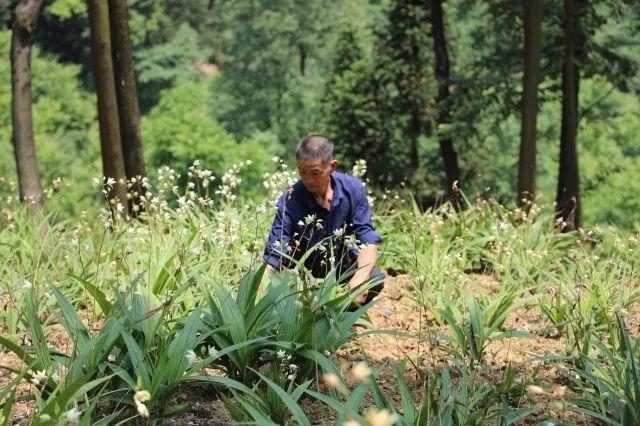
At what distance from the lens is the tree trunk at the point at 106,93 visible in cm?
883

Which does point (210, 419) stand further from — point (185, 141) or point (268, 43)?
point (268, 43)

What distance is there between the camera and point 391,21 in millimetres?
26719

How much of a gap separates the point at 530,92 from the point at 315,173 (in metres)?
8.04

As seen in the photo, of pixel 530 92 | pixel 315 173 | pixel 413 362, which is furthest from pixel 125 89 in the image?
pixel 413 362

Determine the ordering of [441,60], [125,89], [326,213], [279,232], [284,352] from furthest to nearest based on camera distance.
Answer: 1. [441,60]
2. [125,89]
3. [326,213]
4. [279,232]
5. [284,352]

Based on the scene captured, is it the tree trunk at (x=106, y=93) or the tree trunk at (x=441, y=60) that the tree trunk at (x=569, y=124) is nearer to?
the tree trunk at (x=441, y=60)

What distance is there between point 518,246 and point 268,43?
34.5 meters

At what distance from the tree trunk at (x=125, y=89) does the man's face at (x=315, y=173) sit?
4234mm

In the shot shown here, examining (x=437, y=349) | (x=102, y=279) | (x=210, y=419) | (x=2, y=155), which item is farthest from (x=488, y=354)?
(x=2, y=155)

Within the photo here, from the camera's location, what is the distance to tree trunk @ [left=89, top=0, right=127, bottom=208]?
8828 millimetres

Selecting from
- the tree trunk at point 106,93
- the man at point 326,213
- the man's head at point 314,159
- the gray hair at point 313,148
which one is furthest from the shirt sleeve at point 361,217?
the tree trunk at point 106,93

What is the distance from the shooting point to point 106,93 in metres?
9.02

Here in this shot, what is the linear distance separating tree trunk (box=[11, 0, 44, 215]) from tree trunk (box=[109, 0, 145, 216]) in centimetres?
130

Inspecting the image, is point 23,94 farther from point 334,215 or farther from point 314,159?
point 314,159
